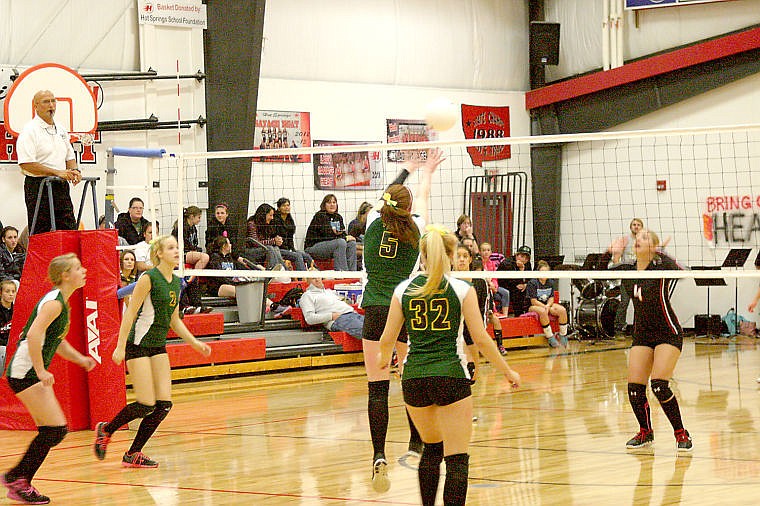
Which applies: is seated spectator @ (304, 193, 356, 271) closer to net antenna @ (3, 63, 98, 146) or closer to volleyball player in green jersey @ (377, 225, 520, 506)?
net antenna @ (3, 63, 98, 146)

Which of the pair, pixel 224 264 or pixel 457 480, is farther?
pixel 224 264

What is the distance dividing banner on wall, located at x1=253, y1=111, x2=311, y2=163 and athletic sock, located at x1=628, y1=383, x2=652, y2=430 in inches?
335

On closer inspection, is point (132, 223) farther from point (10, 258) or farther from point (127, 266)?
point (127, 266)

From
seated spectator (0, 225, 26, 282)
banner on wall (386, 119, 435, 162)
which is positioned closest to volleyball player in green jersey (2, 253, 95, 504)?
seated spectator (0, 225, 26, 282)

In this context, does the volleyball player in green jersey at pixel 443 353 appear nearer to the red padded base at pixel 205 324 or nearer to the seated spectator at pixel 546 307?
the red padded base at pixel 205 324

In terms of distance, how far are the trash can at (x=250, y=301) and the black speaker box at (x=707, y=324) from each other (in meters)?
6.98

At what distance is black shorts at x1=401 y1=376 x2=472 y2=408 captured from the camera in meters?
4.23

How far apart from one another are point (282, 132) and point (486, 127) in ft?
13.2

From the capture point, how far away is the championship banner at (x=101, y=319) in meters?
7.75

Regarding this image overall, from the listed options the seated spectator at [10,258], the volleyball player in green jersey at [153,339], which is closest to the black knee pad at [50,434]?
the volleyball player in green jersey at [153,339]

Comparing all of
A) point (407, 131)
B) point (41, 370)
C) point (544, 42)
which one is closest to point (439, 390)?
point (41, 370)

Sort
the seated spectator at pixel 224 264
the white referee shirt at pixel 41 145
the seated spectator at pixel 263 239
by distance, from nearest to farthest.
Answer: the white referee shirt at pixel 41 145, the seated spectator at pixel 224 264, the seated spectator at pixel 263 239

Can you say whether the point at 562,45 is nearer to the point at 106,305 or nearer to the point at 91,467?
the point at 106,305

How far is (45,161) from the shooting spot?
7738 mm
